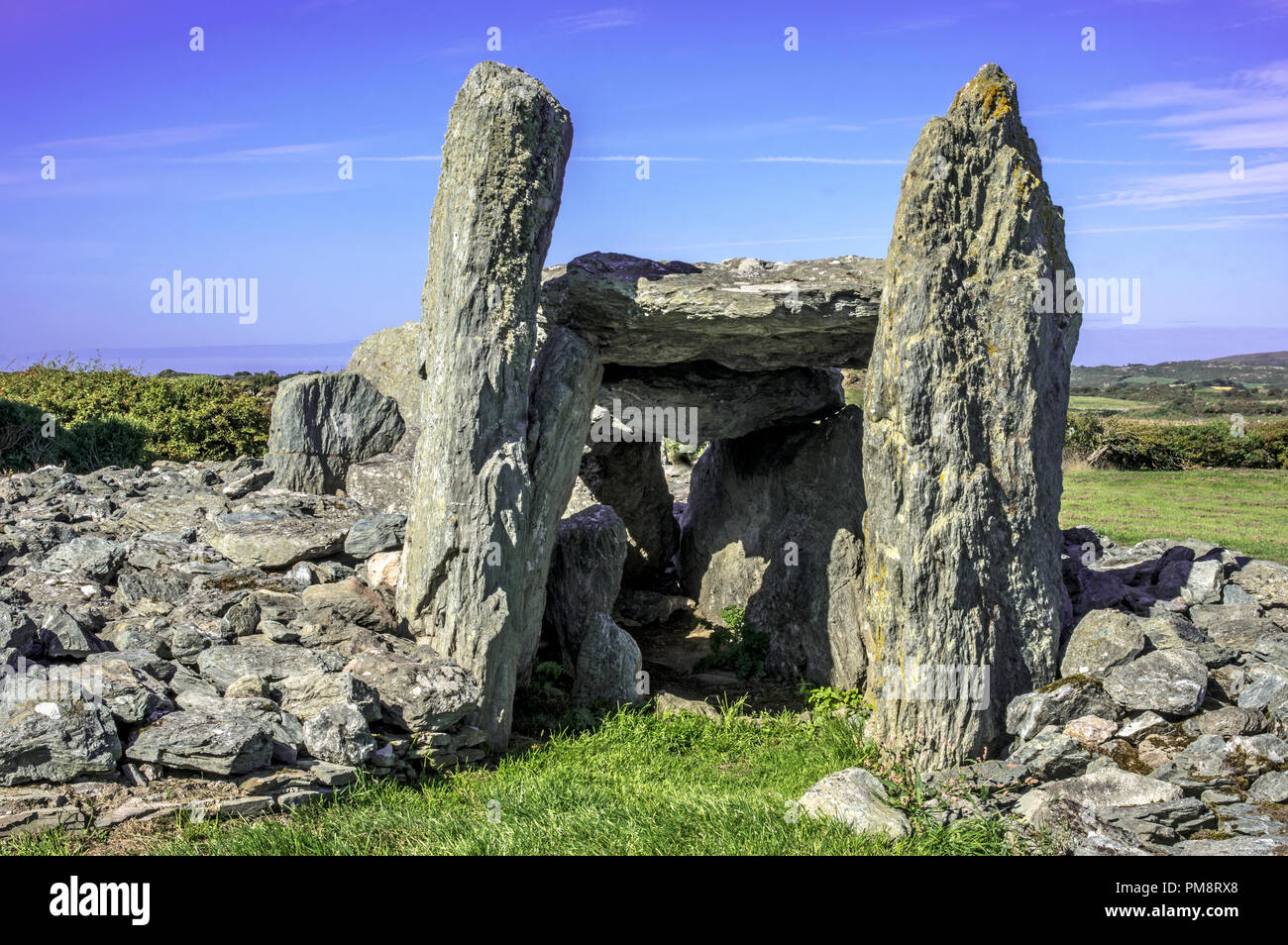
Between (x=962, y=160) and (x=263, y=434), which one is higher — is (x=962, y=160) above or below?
above

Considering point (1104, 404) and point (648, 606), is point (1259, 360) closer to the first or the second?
point (1104, 404)

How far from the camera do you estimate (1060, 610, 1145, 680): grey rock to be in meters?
8.62

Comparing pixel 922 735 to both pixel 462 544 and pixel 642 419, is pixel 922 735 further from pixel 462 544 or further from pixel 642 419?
pixel 642 419

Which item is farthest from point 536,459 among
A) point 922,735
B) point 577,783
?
point 922,735

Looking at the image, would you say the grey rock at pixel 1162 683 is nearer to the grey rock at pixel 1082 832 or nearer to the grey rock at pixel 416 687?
the grey rock at pixel 1082 832

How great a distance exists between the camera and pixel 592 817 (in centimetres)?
696

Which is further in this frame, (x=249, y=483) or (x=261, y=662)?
(x=249, y=483)

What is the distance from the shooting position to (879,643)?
893 centimetres

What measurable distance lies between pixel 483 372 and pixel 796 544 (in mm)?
5174

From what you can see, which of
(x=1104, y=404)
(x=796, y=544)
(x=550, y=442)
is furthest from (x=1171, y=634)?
(x=1104, y=404)

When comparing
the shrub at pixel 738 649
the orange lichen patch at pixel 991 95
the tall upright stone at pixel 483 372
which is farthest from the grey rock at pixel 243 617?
the orange lichen patch at pixel 991 95

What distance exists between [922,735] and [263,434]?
41.5ft

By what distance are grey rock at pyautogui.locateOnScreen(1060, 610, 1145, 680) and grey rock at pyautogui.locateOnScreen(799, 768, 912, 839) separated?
2.44 metres

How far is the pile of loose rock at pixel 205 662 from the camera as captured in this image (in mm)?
6586
